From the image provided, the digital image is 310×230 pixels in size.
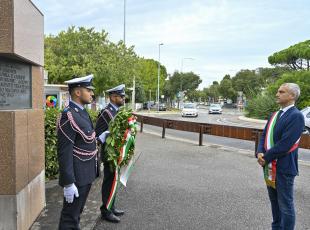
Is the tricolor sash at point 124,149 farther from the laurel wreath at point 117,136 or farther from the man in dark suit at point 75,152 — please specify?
the man in dark suit at point 75,152

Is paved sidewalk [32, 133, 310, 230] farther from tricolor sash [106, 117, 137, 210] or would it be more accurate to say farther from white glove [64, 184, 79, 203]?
white glove [64, 184, 79, 203]

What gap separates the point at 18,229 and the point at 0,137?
3.40ft

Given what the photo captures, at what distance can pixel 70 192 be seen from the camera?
3416 millimetres

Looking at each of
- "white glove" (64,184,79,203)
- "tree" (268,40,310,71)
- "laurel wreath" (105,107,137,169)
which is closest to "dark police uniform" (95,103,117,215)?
"laurel wreath" (105,107,137,169)

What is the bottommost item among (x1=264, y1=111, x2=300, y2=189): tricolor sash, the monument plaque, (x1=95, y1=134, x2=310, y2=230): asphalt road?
(x1=95, y1=134, x2=310, y2=230): asphalt road

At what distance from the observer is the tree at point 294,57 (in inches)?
1559

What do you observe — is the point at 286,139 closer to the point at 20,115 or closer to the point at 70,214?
the point at 70,214

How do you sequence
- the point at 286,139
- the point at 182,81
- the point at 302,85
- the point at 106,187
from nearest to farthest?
the point at 286,139 → the point at 106,187 → the point at 302,85 → the point at 182,81

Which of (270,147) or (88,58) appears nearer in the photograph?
(270,147)

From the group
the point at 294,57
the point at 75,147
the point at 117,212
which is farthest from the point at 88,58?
the point at 294,57

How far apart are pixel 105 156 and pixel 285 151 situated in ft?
7.53

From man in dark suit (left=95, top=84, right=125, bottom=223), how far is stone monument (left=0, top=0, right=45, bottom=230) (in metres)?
0.84

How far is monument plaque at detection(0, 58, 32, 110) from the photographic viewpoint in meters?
3.77

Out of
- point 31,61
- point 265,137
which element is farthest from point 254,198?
point 31,61
